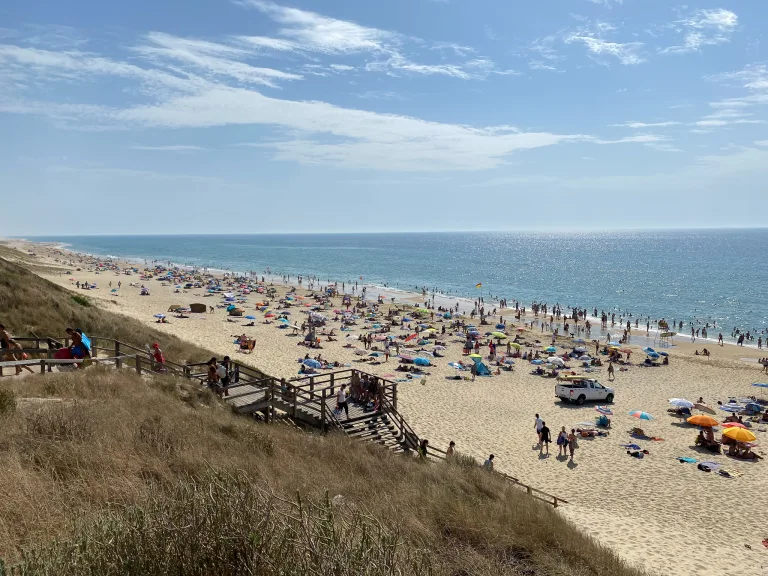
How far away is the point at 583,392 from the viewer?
24.2m

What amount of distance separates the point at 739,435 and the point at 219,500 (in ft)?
64.6

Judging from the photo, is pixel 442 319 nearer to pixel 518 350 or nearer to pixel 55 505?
pixel 518 350

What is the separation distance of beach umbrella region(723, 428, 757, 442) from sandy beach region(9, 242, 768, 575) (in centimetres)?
79

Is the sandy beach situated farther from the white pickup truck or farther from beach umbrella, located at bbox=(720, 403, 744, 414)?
the white pickup truck

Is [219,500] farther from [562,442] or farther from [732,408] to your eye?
[732,408]

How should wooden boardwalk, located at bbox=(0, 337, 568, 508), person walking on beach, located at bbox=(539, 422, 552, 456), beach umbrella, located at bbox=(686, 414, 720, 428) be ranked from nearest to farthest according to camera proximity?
wooden boardwalk, located at bbox=(0, 337, 568, 508), person walking on beach, located at bbox=(539, 422, 552, 456), beach umbrella, located at bbox=(686, 414, 720, 428)

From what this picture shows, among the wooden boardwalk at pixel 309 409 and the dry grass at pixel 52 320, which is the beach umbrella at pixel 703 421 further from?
the dry grass at pixel 52 320

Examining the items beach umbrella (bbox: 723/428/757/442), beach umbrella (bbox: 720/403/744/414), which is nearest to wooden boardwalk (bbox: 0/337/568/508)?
beach umbrella (bbox: 723/428/757/442)

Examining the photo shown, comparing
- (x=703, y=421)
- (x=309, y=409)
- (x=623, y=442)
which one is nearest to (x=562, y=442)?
(x=623, y=442)

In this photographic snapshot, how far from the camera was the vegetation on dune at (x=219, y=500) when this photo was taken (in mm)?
3945

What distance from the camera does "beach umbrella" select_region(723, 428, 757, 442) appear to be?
1794 cm

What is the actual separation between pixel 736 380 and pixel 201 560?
1328 inches

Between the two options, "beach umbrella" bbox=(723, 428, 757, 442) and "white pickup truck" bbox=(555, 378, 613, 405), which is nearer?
"beach umbrella" bbox=(723, 428, 757, 442)

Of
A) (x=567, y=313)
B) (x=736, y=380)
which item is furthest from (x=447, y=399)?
(x=567, y=313)
